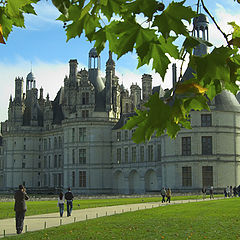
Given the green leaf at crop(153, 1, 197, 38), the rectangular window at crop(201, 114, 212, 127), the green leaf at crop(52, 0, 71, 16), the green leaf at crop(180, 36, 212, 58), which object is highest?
the rectangular window at crop(201, 114, 212, 127)

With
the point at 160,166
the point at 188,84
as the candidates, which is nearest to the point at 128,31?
the point at 188,84

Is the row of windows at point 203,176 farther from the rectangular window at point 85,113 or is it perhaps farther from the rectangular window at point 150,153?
the rectangular window at point 85,113

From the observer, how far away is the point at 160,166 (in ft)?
181

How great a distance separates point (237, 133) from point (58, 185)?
100 ft

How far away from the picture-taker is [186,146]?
50938mm

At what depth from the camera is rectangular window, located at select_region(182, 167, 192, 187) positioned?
49938 mm

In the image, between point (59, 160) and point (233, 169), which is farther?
point (59, 160)

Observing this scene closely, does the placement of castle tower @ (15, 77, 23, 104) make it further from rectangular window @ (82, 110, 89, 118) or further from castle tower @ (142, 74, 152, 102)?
castle tower @ (142, 74, 152, 102)

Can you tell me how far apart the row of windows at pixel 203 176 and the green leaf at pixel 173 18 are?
48.4 metres

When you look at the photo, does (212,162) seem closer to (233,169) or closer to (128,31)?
(233,169)

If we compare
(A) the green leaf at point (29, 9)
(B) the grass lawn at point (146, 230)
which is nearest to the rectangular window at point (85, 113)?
(B) the grass lawn at point (146, 230)

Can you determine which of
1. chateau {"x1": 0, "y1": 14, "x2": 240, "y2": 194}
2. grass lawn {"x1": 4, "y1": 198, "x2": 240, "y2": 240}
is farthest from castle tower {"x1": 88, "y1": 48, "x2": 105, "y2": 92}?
grass lawn {"x1": 4, "y1": 198, "x2": 240, "y2": 240}

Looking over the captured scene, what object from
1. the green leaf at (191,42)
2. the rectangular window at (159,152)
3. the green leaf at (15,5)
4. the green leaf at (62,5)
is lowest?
the green leaf at (191,42)

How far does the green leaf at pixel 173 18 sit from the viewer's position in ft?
7.19
